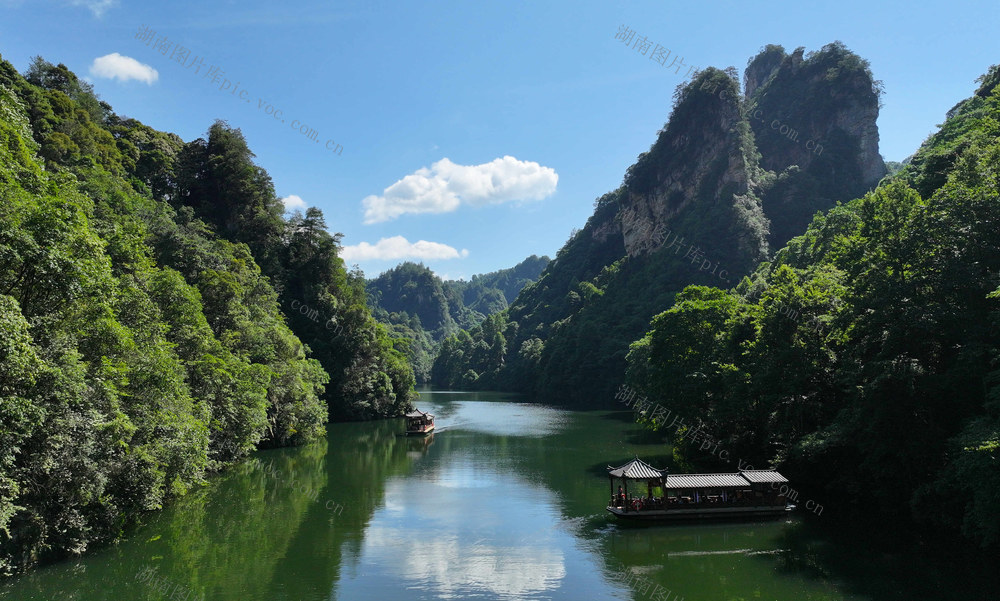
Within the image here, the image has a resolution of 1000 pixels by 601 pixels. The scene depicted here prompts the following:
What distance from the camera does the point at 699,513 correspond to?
24.0m

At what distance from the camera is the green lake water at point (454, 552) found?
17.1 metres

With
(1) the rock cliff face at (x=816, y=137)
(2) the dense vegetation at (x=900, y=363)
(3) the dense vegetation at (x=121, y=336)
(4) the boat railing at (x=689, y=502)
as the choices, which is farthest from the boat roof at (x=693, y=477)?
(1) the rock cliff face at (x=816, y=137)

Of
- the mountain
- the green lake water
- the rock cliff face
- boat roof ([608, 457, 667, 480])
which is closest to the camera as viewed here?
the green lake water

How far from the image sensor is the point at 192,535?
2269 cm

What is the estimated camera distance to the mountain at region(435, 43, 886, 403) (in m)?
100

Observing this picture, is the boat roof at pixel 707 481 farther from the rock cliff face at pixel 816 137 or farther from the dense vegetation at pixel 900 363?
the rock cliff face at pixel 816 137

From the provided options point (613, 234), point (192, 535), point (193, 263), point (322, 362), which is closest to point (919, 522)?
point (192, 535)

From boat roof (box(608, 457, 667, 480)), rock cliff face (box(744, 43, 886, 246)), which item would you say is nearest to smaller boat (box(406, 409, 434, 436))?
boat roof (box(608, 457, 667, 480))

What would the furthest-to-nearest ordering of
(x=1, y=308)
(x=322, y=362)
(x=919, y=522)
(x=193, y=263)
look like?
(x=322, y=362) < (x=193, y=263) < (x=919, y=522) < (x=1, y=308)

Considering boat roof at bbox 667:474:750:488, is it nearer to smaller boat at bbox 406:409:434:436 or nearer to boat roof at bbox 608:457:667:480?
boat roof at bbox 608:457:667:480

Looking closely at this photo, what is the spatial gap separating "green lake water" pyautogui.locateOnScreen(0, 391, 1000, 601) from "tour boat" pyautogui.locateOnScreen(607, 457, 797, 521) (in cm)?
59

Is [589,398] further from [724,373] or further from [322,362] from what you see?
[724,373]

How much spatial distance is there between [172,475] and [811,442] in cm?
2740

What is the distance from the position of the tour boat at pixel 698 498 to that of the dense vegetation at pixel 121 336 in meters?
18.6
